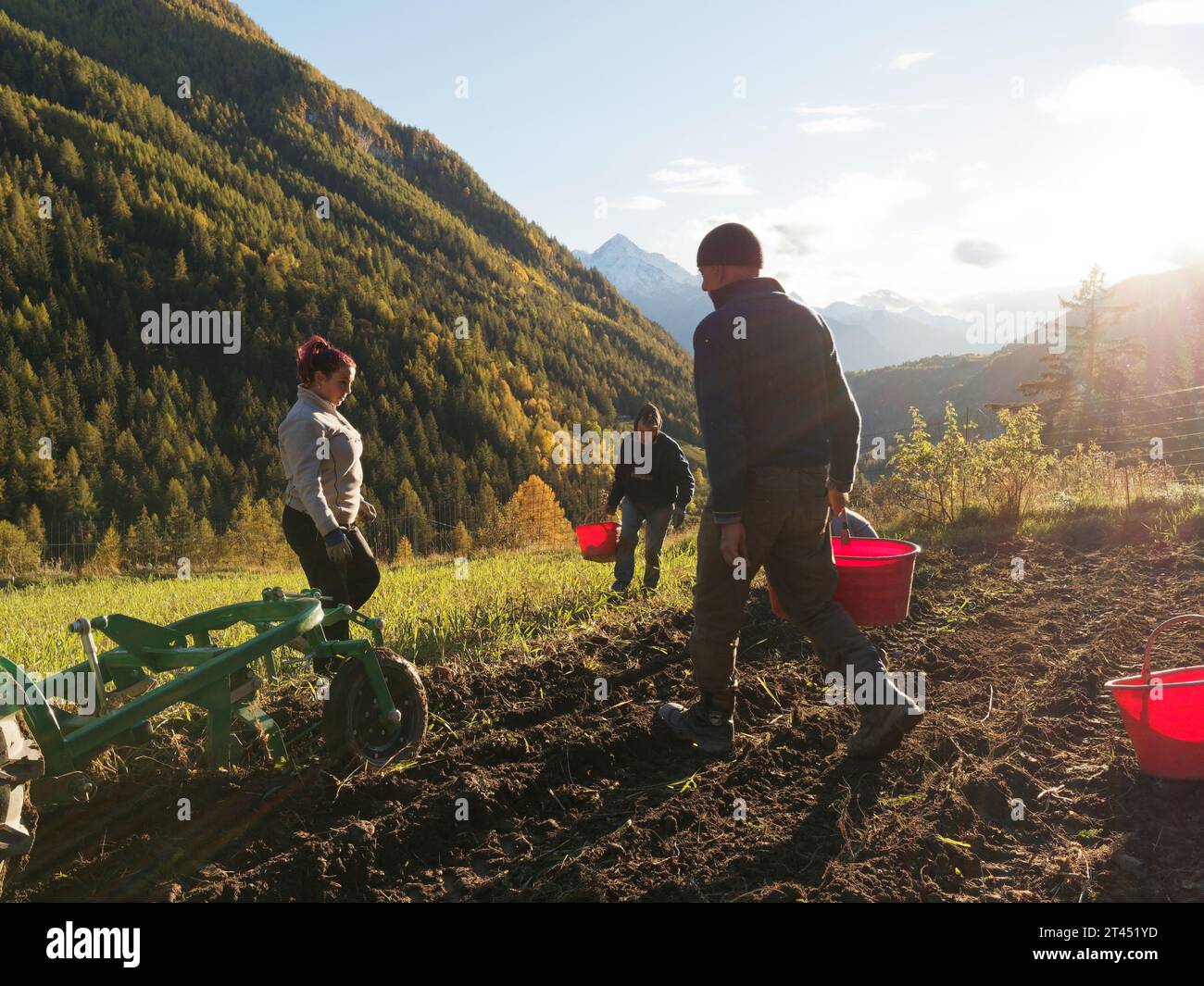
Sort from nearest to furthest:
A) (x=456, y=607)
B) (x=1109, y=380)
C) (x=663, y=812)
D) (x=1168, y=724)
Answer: (x=663, y=812) < (x=1168, y=724) < (x=456, y=607) < (x=1109, y=380)

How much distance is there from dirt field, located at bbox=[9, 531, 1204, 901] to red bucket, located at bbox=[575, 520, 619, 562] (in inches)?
105

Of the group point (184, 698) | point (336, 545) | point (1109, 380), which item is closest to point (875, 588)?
point (336, 545)

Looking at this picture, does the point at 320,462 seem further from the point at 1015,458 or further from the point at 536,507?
the point at 536,507

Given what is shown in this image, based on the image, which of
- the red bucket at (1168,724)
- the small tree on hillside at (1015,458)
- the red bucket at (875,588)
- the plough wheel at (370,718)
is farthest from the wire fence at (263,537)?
the small tree on hillside at (1015,458)

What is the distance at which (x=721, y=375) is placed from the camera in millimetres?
3451

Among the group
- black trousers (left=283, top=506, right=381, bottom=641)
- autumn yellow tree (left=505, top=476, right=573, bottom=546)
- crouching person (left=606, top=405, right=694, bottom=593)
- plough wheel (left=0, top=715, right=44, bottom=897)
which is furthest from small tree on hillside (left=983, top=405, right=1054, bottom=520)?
autumn yellow tree (left=505, top=476, right=573, bottom=546)

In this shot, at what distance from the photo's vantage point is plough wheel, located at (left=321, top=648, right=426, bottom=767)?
352 centimetres

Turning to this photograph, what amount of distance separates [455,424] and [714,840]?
96.3 metres

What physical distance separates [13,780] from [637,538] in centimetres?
574

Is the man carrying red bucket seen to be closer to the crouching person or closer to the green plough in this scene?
the green plough

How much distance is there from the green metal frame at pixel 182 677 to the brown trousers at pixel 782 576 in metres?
1.53

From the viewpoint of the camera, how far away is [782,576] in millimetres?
3676

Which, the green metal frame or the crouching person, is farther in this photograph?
the crouching person

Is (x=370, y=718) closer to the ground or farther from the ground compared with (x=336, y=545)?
closer to the ground
